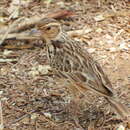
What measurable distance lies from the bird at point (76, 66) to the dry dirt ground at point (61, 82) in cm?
35

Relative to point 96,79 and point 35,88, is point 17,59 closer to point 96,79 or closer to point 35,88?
point 35,88

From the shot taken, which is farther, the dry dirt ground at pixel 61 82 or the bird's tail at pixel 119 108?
the dry dirt ground at pixel 61 82

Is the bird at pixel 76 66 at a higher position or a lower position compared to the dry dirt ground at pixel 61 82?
higher

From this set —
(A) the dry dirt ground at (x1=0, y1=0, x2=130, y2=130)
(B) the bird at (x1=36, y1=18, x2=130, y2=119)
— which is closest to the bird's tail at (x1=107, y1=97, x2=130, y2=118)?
(B) the bird at (x1=36, y1=18, x2=130, y2=119)

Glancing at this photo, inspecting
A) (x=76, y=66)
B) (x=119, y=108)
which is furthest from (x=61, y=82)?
(x=119, y=108)

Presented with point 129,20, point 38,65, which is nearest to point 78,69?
point 38,65

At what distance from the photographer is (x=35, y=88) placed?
20.1 feet

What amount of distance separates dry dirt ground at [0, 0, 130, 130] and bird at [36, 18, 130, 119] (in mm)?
351

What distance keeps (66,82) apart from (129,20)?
2030mm

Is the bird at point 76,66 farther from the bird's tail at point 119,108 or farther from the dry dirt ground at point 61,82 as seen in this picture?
the dry dirt ground at point 61,82

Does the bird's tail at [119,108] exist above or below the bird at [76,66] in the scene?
below

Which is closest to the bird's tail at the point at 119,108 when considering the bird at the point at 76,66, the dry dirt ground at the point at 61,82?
the bird at the point at 76,66

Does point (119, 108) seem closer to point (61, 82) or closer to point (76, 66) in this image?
point (76, 66)

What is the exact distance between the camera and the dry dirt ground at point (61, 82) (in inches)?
223
